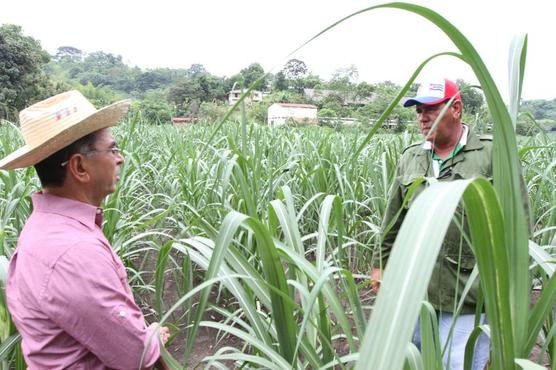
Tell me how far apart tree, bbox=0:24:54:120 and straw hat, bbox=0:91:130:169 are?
2041cm

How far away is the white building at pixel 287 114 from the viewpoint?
15.2ft

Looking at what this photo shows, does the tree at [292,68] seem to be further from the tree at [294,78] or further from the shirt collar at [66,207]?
the shirt collar at [66,207]

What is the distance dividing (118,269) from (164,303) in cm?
120

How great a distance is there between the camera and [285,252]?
828 millimetres

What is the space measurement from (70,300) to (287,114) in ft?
13.5

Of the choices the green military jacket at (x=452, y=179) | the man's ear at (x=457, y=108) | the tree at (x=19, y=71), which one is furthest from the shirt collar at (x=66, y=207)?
the tree at (x=19, y=71)

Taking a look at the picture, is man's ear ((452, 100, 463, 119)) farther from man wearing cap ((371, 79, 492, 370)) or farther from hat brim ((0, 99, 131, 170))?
hat brim ((0, 99, 131, 170))

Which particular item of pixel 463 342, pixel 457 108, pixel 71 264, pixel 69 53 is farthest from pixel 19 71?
pixel 69 53

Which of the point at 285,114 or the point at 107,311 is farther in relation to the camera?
the point at 285,114

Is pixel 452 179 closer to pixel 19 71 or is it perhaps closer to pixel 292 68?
pixel 292 68

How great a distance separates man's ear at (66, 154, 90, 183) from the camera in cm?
99

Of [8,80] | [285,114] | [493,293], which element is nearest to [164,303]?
[493,293]

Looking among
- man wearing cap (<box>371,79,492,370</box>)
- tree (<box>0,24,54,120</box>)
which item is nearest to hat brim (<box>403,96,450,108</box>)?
man wearing cap (<box>371,79,492,370</box>)

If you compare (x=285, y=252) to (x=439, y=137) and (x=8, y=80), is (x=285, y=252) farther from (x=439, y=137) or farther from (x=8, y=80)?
(x=8, y=80)
